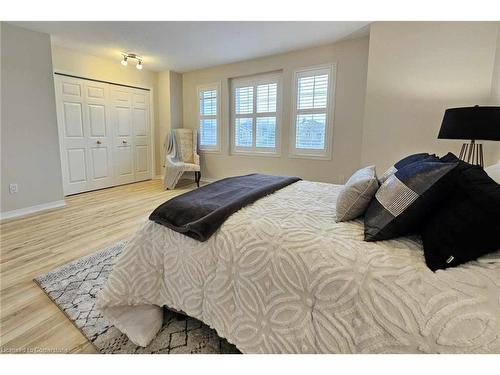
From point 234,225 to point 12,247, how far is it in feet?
8.00

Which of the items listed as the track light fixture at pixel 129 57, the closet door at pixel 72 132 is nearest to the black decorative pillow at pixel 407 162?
the track light fixture at pixel 129 57

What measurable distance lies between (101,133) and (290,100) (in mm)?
3387

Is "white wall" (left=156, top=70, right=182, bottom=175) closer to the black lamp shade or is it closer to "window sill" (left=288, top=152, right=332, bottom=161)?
"window sill" (left=288, top=152, right=332, bottom=161)

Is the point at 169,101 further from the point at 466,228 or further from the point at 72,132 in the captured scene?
the point at 466,228

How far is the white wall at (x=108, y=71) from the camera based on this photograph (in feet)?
13.3

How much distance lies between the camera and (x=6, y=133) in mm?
3141

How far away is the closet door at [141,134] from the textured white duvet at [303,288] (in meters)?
4.43

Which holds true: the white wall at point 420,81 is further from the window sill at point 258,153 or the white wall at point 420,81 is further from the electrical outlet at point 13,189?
the electrical outlet at point 13,189

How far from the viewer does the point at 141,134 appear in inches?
214

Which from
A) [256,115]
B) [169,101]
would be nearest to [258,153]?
[256,115]

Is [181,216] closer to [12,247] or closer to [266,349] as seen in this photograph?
[266,349]

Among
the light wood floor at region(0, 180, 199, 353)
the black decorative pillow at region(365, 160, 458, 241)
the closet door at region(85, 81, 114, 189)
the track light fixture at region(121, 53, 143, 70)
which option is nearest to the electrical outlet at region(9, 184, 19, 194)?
the light wood floor at region(0, 180, 199, 353)

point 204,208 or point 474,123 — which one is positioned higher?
point 474,123
